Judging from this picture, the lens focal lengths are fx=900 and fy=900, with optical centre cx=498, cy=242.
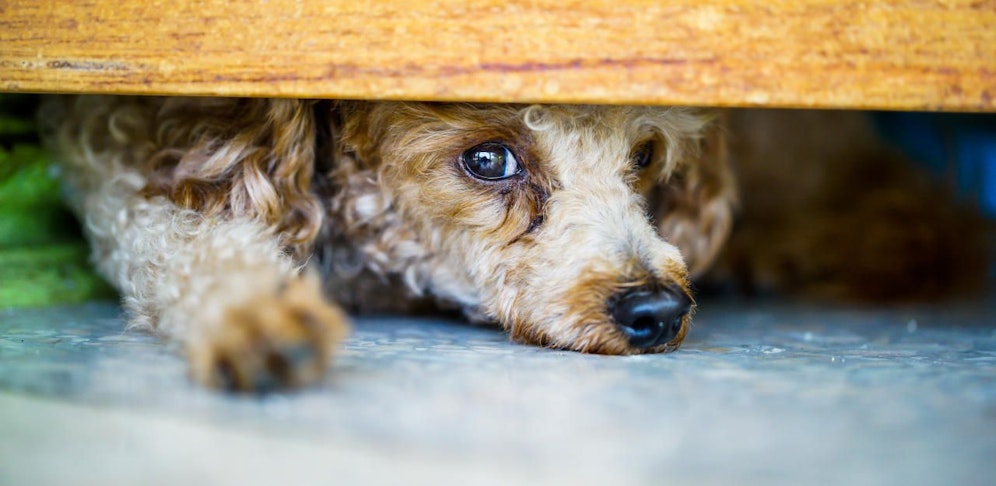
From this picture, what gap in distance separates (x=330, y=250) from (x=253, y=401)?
1022mm

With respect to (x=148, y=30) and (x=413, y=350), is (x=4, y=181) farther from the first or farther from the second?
(x=413, y=350)

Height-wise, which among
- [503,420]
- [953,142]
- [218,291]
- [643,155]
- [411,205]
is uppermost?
[953,142]

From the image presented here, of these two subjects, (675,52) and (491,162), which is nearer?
(675,52)

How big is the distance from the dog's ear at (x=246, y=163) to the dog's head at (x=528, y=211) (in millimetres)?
123

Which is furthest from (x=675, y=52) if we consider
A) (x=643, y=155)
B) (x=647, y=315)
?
(x=643, y=155)

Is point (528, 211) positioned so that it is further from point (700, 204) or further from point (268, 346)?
point (268, 346)

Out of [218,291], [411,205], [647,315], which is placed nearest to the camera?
[218,291]

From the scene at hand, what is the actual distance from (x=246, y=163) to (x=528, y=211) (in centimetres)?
55

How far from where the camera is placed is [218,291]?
1.25 metres

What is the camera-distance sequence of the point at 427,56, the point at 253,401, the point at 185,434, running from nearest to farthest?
1. the point at 185,434
2. the point at 253,401
3. the point at 427,56

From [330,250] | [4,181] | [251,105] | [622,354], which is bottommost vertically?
[622,354]

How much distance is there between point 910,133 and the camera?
12.0 feet

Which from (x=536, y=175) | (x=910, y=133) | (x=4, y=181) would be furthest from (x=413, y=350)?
(x=910, y=133)

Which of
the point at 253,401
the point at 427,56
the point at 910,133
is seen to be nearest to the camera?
the point at 253,401
